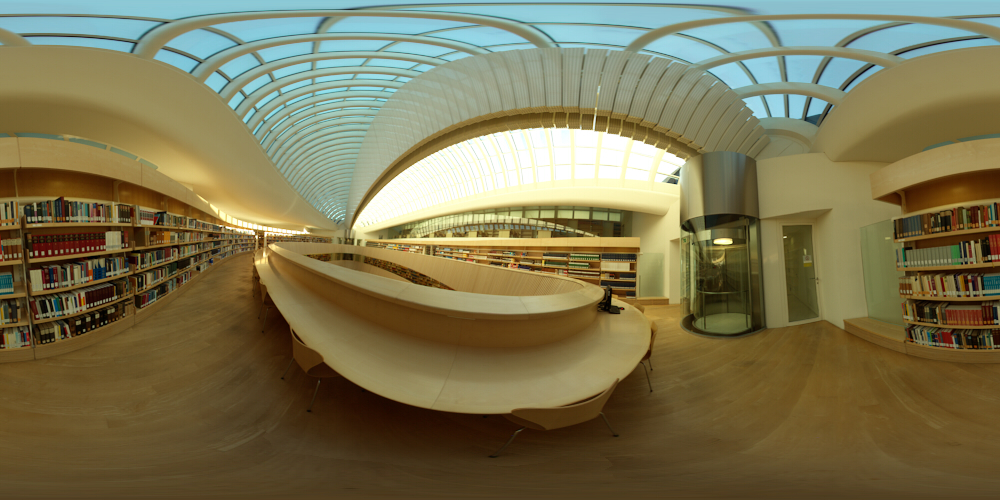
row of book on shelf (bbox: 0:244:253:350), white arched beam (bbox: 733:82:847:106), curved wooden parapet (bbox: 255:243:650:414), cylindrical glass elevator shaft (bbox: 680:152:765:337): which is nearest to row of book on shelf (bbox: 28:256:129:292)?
row of book on shelf (bbox: 0:244:253:350)

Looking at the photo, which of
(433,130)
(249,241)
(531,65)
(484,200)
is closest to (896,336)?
(531,65)

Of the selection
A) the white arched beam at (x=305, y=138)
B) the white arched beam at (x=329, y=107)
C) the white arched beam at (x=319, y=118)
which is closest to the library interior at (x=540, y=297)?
the white arched beam at (x=329, y=107)

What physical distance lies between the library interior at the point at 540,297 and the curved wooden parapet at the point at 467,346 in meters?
0.03

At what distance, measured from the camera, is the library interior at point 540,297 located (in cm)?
196

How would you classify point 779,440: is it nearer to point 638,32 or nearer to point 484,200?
point 638,32

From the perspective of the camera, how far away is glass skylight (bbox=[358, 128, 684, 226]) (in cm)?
1027

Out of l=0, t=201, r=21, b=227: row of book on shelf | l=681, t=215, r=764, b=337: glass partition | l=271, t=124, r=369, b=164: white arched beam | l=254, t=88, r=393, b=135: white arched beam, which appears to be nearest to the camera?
l=0, t=201, r=21, b=227: row of book on shelf

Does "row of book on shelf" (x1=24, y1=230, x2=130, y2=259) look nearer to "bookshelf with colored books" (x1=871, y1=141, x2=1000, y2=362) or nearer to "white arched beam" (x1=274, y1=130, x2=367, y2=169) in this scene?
"bookshelf with colored books" (x1=871, y1=141, x2=1000, y2=362)

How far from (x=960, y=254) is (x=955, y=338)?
0.92 meters

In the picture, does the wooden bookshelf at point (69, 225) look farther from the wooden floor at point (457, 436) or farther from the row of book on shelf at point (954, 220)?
the row of book on shelf at point (954, 220)

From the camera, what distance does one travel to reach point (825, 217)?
545 centimetres

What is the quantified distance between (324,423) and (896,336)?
253 inches

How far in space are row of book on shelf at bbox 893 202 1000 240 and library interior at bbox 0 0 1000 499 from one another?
1.0 inches

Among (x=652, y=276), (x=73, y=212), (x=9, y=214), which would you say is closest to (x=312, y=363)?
(x=9, y=214)
